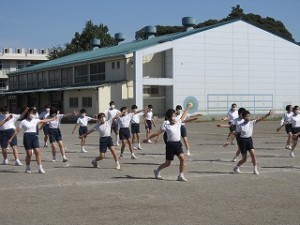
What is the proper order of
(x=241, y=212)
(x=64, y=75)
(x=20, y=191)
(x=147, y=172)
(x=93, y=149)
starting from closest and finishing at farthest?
(x=241, y=212), (x=20, y=191), (x=147, y=172), (x=93, y=149), (x=64, y=75)

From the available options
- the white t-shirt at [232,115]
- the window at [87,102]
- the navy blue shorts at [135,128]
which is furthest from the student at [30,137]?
the window at [87,102]

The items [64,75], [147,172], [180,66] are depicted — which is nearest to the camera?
[147,172]

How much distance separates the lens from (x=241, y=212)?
736 cm

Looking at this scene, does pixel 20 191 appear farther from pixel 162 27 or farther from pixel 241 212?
pixel 162 27

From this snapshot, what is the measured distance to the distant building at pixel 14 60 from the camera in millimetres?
78250

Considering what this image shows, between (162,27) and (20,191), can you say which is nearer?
(20,191)

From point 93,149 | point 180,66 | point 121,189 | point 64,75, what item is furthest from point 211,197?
point 64,75

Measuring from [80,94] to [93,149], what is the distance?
89.4 ft

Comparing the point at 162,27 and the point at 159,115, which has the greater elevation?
the point at 162,27

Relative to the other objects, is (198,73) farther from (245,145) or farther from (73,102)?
(245,145)

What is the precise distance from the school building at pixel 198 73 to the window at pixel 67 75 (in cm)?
147

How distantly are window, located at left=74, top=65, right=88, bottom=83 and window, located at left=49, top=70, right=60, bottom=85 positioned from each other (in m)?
4.53

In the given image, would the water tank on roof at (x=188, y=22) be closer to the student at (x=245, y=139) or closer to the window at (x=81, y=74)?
the window at (x=81, y=74)

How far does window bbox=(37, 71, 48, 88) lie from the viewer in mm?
58013
